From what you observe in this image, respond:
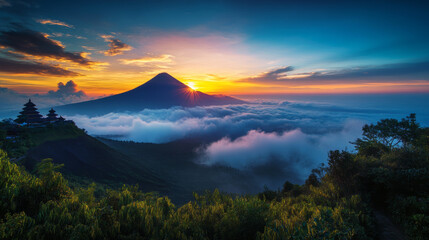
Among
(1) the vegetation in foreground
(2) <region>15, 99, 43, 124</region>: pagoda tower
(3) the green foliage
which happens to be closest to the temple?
(2) <region>15, 99, 43, 124</region>: pagoda tower

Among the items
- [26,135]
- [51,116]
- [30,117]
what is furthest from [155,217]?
[51,116]

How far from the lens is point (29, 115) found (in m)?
46.7

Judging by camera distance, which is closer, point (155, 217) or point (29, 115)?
point (155, 217)

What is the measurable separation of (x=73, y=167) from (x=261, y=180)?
5064 inches

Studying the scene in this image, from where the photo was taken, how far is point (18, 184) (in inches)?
190

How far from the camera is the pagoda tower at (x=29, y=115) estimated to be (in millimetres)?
45031

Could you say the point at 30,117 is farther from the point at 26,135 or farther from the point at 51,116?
the point at 26,135

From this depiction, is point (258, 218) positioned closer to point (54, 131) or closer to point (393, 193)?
point (393, 193)

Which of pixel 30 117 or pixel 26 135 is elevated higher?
pixel 30 117

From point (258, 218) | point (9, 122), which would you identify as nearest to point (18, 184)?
point (258, 218)

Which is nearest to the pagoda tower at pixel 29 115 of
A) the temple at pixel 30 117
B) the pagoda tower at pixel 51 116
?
the temple at pixel 30 117

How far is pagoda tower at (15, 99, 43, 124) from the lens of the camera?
4503 centimetres

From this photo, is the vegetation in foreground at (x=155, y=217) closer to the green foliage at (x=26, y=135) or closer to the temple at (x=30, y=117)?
the green foliage at (x=26, y=135)

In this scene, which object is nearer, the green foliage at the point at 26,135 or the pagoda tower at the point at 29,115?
the green foliage at the point at 26,135
